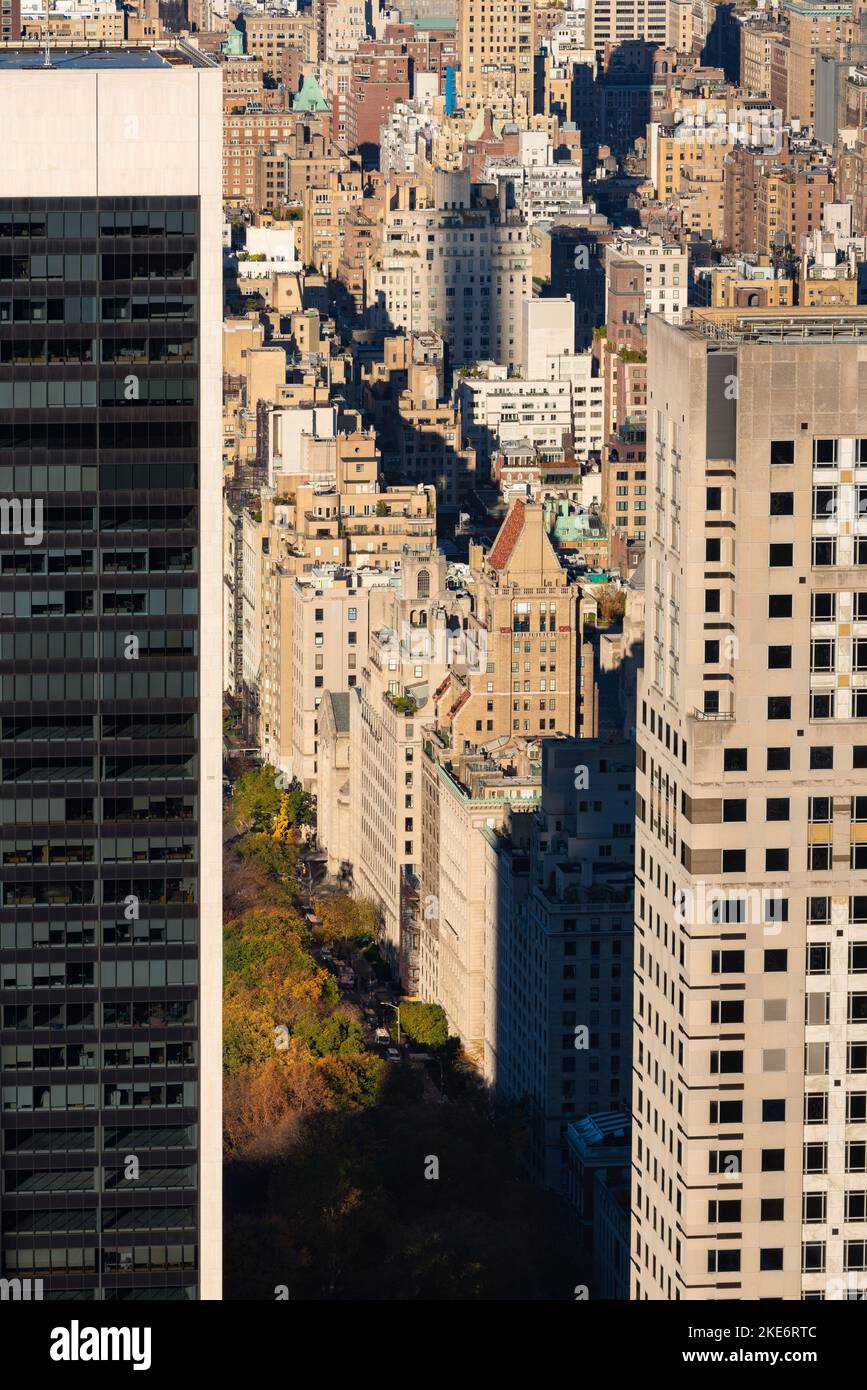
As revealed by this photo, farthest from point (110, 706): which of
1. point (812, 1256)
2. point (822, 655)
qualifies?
point (812, 1256)

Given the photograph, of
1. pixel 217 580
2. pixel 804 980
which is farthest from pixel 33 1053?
pixel 804 980

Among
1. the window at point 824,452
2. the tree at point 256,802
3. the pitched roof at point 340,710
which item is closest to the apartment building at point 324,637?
the pitched roof at point 340,710

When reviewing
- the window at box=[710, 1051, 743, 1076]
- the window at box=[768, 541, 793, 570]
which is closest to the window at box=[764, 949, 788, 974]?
the window at box=[710, 1051, 743, 1076]

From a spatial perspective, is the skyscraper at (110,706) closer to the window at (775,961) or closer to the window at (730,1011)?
the window at (730,1011)

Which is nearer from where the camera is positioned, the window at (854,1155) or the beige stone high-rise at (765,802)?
the beige stone high-rise at (765,802)

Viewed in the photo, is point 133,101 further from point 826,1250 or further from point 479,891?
point 479,891

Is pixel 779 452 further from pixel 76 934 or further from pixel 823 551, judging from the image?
pixel 76 934
